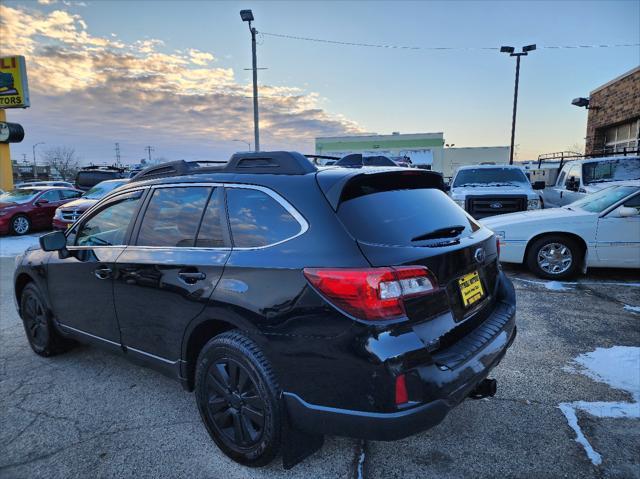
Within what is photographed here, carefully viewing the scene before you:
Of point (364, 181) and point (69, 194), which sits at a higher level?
point (364, 181)

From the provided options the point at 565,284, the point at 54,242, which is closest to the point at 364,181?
the point at 54,242

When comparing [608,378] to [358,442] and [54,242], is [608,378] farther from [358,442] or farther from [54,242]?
[54,242]

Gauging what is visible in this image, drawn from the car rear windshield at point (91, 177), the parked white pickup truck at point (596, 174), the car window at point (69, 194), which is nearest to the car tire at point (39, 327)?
the parked white pickup truck at point (596, 174)

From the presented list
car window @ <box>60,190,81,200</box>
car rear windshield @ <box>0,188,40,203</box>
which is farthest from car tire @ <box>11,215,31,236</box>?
car window @ <box>60,190,81,200</box>

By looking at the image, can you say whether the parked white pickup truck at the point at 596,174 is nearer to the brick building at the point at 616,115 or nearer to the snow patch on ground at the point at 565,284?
the snow patch on ground at the point at 565,284

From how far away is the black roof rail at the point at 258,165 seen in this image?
2.56 meters

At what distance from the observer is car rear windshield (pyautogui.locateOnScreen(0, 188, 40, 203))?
1405 centimetres

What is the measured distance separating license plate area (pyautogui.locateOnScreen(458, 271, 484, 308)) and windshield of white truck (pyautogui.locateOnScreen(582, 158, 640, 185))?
29.3 feet

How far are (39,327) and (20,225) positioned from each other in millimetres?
11821

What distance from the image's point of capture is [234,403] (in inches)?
97.2

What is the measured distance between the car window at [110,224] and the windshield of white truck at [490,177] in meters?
8.42

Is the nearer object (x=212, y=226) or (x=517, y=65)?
(x=212, y=226)

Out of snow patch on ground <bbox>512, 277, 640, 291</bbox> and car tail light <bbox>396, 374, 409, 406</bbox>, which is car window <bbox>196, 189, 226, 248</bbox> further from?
snow patch on ground <bbox>512, 277, 640, 291</bbox>

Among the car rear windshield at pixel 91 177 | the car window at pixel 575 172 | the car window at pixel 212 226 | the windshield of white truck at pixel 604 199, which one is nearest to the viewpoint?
the car window at pixel 212 226
